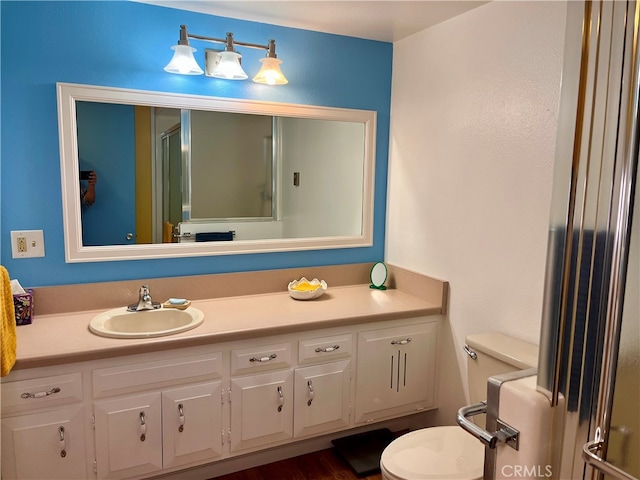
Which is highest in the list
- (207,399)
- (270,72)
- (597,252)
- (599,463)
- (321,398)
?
(270,72)

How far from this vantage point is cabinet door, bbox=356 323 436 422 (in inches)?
93.2

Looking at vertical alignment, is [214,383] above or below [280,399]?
above

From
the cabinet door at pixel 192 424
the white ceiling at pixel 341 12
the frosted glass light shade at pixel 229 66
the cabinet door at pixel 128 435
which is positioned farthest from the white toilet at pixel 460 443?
the frosted glass light shade at pixel 229 66

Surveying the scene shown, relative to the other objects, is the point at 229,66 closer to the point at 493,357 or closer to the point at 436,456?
the point at 493,357

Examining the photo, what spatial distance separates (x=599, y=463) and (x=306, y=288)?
1.88 meters

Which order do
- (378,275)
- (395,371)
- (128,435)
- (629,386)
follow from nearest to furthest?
(629,386)
(128,435)
(395,371)
(378,275)

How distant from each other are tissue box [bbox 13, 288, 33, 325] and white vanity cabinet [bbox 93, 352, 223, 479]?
465mm

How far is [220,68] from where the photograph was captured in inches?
88.7

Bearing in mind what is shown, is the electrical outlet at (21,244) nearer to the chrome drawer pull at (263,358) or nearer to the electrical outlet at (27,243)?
the electrical outlet at (27,243)

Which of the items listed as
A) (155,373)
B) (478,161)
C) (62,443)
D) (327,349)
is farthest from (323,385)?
(478,161)

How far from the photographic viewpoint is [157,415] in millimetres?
1940

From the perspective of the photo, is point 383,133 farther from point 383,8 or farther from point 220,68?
point 220,68

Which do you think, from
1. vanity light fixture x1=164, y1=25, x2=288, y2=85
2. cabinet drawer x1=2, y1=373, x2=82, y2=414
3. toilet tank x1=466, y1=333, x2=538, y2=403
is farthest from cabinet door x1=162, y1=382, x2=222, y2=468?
vanity light fixture x1=164, y1=25, x2=288, y2=85

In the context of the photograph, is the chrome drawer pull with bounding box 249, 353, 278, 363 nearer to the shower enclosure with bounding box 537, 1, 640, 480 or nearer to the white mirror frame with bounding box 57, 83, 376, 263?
the white mirror frame with bounding box 57, 83, 376, 263
